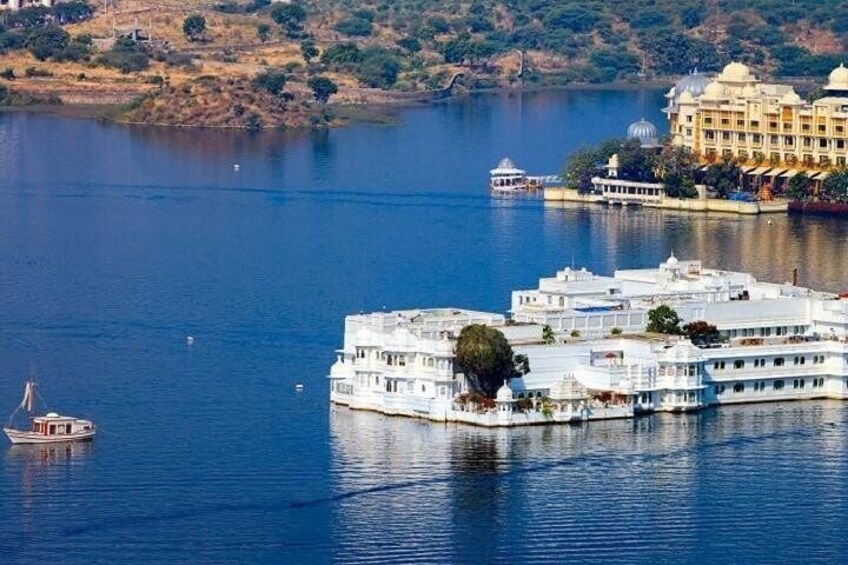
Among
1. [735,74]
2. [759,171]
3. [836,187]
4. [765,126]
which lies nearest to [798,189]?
[836,187]

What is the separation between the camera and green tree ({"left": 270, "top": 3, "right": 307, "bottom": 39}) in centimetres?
11819

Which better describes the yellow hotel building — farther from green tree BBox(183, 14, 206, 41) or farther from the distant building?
the distant building

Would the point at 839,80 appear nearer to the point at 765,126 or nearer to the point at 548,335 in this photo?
the point at 765,126

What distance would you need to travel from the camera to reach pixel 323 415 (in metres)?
41.3

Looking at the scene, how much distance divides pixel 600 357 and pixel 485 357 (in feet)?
7.08

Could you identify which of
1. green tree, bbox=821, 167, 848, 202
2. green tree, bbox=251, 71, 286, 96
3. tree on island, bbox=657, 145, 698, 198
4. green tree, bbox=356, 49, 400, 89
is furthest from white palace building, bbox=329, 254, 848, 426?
green tree, bbox=356, 49, 400, 89

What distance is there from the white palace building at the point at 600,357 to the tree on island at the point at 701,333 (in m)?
0.28

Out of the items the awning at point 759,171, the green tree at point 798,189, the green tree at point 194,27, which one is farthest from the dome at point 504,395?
the green tree at point 194,27

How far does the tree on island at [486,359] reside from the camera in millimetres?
40062

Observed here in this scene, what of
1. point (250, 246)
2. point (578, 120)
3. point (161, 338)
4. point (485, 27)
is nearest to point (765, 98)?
point (250, 246)

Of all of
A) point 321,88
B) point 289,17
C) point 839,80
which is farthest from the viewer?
point 289,17

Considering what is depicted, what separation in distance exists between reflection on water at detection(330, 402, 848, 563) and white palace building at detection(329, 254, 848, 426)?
0.34m

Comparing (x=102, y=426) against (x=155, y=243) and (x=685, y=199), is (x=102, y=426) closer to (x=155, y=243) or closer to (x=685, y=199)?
(x=155, y=243)

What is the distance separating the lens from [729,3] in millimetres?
129625
